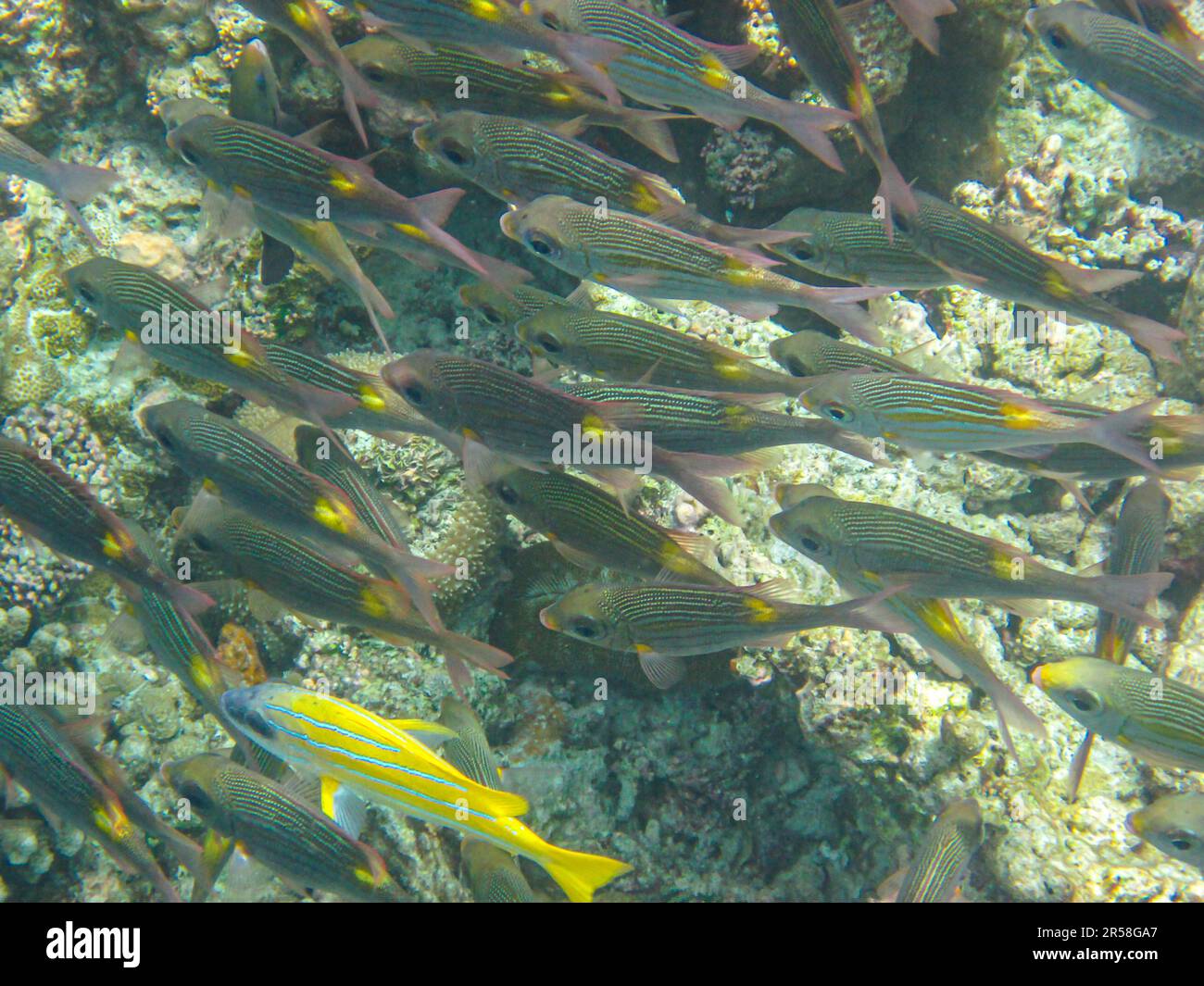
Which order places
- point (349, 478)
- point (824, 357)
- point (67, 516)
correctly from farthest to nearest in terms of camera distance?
1. point (824, 357)
2. point (349, 478)
3. point (67, 516)

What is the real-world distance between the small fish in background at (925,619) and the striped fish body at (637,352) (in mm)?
676

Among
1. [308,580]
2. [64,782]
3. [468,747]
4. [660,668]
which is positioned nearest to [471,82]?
[308,580]

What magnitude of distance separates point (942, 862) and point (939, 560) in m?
1.46

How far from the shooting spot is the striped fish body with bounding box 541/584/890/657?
3062mm

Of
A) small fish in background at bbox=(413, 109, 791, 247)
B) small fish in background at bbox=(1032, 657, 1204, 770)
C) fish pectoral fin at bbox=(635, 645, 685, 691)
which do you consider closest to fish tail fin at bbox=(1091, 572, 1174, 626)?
small fish in background at bbox=(1032, 657, 1204, 770)

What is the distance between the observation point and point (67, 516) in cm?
304

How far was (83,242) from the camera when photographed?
17.9 feet

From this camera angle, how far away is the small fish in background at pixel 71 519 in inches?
118

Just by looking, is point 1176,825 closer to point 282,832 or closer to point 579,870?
point 579,870

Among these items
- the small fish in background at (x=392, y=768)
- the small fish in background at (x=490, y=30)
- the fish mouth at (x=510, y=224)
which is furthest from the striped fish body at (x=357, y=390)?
the small fish in background at (x=490, y=30)

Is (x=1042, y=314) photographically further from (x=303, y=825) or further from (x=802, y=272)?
(x=303, y=825)

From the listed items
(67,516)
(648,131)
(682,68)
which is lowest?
(67,516)

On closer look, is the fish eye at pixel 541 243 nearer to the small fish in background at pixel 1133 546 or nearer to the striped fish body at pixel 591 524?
the striped fish body at pixel 591 524
